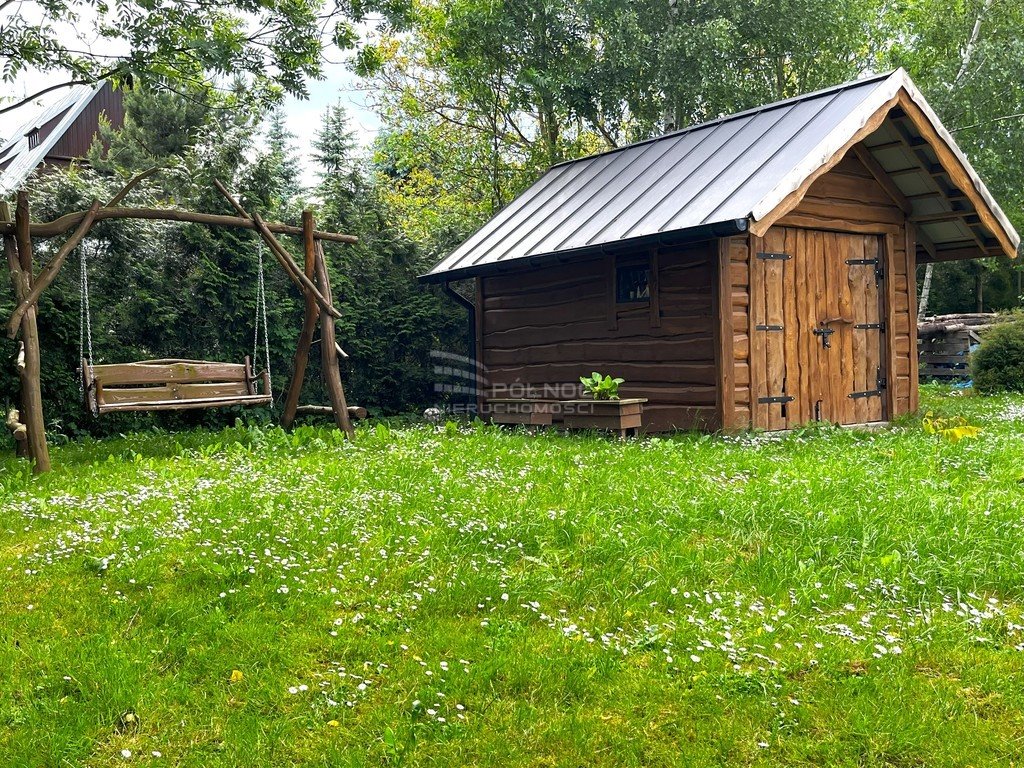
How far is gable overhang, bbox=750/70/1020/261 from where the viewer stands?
9.90 m

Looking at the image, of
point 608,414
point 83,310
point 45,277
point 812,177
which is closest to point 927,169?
point 812,177

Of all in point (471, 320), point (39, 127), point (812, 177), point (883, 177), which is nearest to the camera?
point (812, 177)

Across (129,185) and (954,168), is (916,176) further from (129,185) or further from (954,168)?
(129,185)

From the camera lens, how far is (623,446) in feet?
31.2

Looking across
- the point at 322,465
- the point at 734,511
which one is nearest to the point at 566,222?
the point at 322,465

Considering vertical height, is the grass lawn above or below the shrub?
below

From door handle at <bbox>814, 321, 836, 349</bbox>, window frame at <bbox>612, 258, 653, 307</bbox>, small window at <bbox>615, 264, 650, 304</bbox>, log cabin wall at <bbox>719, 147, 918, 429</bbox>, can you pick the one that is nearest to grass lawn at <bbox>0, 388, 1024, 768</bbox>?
log cabin wall at <bbox>719, 147, 918, 429</bbox>

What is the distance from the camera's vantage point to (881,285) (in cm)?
1244

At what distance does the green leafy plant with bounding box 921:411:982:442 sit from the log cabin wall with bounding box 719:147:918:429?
88 centimetres

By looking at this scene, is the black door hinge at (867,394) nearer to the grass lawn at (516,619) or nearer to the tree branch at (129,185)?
the grass lawn at (516,619)

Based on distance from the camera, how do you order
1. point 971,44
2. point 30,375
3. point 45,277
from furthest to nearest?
point 971,44 → point 45,277 → point 30,375

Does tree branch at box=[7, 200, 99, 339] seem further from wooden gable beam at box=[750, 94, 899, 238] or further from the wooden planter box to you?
wooden gable beam at box=[750, 94, 899, 238]

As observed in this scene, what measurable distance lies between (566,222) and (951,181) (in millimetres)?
5132

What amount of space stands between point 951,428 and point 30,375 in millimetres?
10155
